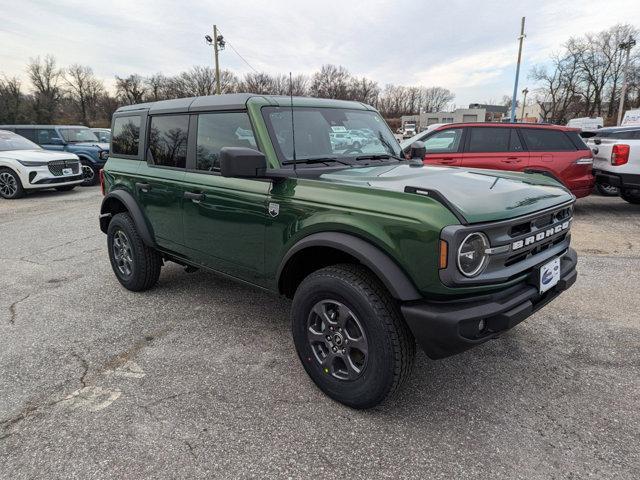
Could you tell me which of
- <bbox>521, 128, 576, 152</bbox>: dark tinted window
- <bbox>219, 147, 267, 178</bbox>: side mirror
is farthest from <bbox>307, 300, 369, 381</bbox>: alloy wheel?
<bbox>521, 128, 576, 152</bbox>: dark tinted window

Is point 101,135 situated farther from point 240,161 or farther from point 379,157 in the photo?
point 240,161

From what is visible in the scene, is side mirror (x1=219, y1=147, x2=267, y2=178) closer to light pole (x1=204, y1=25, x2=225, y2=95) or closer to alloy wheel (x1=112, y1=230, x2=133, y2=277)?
alloy wheel (x1=112, y1=230, x2=133, y2=277)

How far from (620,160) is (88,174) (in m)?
13.6

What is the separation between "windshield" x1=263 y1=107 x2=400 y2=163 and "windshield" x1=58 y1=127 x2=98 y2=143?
13621mm

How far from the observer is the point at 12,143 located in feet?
38.6

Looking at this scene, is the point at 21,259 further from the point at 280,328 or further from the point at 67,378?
the point at 280,328

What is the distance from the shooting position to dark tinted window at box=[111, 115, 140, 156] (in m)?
4.29

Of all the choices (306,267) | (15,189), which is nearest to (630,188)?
(306,267)

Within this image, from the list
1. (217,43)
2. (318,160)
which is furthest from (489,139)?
(217,43)

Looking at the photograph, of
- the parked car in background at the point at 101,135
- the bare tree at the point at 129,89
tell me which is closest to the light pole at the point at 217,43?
the parked car in background at the point at 101,135

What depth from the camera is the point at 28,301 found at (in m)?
4.32

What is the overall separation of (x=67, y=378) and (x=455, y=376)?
2640 millimetres

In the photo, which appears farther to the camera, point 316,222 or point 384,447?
point 316,222

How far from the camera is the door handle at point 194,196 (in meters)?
3.40
